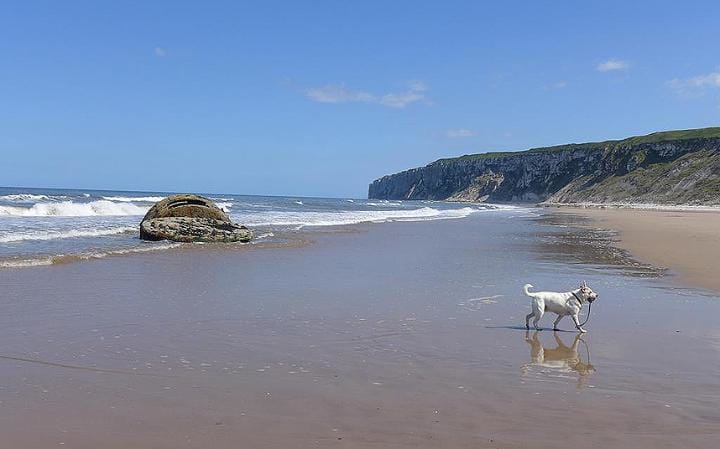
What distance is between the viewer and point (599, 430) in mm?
4660

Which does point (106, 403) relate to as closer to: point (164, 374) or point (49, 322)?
point (164, 374)

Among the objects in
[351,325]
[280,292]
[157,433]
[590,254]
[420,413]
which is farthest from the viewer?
[590,254]

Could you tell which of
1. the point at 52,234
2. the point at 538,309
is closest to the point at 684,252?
the point at 538,309

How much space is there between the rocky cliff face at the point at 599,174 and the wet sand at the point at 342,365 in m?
68.1

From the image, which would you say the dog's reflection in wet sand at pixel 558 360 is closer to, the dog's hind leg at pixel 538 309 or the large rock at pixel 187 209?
the dog's hind leg at pixel 538 309

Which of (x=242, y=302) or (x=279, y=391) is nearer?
(x=279, y=391)

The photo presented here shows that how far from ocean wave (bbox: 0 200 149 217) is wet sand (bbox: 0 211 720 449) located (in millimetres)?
25113

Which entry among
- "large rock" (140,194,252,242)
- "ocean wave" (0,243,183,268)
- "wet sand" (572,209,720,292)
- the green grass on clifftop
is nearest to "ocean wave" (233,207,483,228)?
"large rock" (140,194,252,242)

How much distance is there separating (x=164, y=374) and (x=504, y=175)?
135947 mm

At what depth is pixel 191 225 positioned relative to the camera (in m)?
21.0

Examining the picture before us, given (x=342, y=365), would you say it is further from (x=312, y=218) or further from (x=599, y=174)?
(x=599, y=174)

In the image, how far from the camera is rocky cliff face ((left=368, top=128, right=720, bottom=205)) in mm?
81500

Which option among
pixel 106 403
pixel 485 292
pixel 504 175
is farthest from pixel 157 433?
pixel 504 175

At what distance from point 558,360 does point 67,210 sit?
34.9 meters
